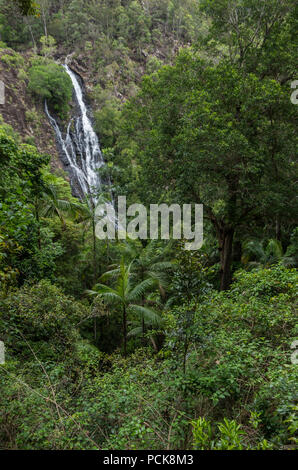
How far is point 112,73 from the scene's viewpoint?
35.9 metres

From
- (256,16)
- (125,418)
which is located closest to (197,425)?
(125,418)

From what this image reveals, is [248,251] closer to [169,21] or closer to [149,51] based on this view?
[149,51]

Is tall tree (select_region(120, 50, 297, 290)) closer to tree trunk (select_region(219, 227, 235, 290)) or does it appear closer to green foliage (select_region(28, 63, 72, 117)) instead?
tree trunk (select_region(219, 227, 235, 290))

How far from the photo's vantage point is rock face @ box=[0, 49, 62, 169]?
23797 mm

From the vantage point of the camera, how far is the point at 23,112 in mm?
24891

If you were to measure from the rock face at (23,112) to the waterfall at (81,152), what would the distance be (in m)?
0.84

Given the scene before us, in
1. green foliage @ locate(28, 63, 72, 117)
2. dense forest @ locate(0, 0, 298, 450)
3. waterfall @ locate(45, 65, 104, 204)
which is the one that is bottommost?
dense forest @ locate(0, 0, 298, 450)

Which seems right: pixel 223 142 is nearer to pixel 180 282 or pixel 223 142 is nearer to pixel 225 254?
pixel 225 254

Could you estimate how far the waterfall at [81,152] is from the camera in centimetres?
2341

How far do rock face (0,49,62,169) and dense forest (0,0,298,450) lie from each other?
14610mm

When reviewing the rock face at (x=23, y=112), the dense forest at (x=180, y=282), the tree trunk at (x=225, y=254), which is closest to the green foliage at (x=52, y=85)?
the rock face at (x=23, y=112)

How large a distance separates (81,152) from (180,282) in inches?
948

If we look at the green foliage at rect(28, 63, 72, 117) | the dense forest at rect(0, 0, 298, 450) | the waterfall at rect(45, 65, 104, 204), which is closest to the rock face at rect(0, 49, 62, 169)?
the waterfall at rect(45, 65, 104, 204)

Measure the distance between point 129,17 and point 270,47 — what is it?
43.5 metres
